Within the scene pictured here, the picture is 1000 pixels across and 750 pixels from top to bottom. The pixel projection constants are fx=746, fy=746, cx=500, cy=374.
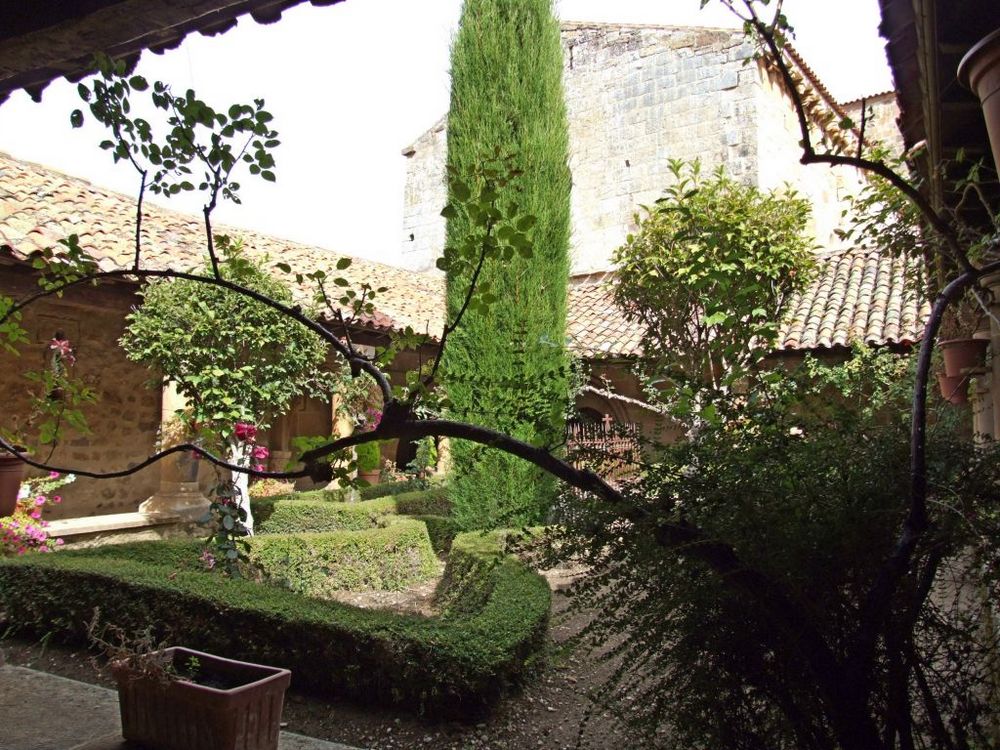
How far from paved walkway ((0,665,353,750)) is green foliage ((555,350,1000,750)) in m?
2.10

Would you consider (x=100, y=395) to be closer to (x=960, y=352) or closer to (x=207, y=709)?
(x=207, y=709)

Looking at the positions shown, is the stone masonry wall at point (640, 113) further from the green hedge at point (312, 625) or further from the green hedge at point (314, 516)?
the green hedge at point (312, 625)

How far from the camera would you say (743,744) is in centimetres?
173

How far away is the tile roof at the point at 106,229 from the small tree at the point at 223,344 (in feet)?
2.35

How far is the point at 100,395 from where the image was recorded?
8953 mm

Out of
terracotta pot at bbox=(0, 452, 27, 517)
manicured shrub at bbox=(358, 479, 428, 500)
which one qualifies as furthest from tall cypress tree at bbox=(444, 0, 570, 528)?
terracotta pot at bbox=(0, 452, 27, 517)

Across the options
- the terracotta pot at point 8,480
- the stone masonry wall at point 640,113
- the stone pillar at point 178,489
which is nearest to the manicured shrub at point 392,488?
the stone pillar at point 178,489

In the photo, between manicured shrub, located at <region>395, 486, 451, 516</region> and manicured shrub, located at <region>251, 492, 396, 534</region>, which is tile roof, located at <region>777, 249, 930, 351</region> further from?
manicured shrub, located at <region>251, 492, 396, 534</region>

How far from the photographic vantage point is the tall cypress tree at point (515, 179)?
855 centimetres

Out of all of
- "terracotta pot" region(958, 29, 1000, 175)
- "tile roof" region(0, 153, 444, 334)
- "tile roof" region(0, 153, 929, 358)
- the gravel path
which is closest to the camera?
"terracotta pot" region(958, 29, 1000, 175)

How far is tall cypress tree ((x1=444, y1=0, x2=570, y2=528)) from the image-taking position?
8.55 m

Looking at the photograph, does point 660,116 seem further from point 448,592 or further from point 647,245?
point 448,592

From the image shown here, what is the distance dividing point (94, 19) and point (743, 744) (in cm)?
261

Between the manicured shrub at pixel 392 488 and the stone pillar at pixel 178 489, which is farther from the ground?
the stone pillar at pixel 178 489
